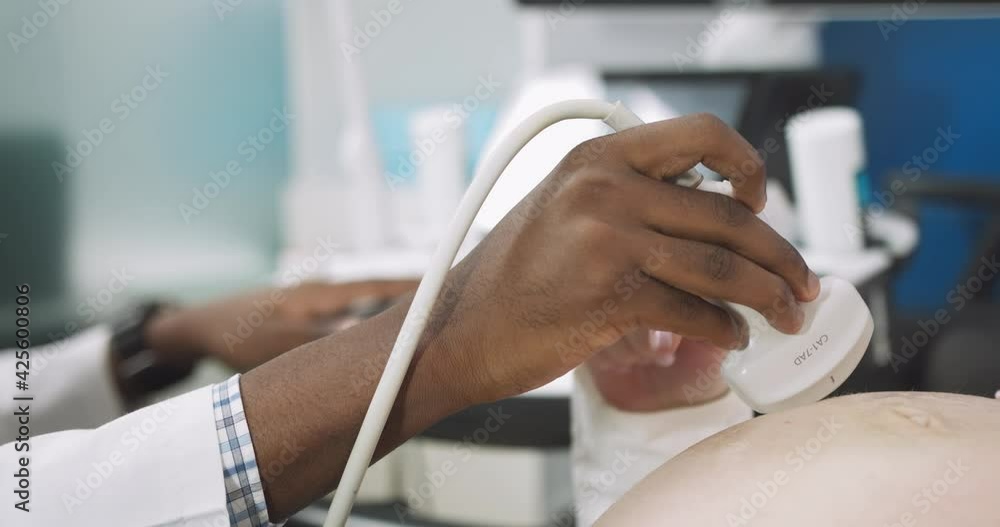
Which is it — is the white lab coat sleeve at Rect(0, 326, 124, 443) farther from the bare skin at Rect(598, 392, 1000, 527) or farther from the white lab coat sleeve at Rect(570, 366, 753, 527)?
the bare skin at Rect(598, 392, 1000, 527)

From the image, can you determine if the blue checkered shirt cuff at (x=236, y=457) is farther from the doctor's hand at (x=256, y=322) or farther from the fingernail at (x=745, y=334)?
the doctor's hand at (x=256, y=322)

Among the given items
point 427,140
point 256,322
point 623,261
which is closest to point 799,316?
point 623,261

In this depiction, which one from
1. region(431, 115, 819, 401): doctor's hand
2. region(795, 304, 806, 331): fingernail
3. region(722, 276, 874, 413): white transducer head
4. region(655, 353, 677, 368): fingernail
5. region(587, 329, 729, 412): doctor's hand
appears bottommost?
region(587, 329, 729, 412): doctor's hand

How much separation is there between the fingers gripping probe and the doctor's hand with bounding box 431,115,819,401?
25 millimetres

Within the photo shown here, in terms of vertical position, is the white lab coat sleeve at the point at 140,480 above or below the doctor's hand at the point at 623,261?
below

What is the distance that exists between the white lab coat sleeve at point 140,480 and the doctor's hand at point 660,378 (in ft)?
1.11

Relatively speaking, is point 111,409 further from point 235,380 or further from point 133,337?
point 235,380

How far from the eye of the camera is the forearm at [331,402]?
53 centimetres

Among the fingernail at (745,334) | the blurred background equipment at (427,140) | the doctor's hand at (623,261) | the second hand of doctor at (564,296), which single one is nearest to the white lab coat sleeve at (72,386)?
the blurred background equipment at (427,140)

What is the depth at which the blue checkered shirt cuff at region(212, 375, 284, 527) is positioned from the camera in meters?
0.54

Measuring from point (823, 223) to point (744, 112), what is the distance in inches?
18.1

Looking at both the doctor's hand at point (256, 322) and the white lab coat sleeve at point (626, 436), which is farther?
the doctor's hand at point (256, 322)

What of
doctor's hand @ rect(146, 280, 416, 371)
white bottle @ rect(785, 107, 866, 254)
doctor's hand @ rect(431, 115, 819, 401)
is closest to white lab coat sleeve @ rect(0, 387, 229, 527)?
doctor's hand @ rect(431, 115, 819, 401)

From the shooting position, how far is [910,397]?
0.55 metres
